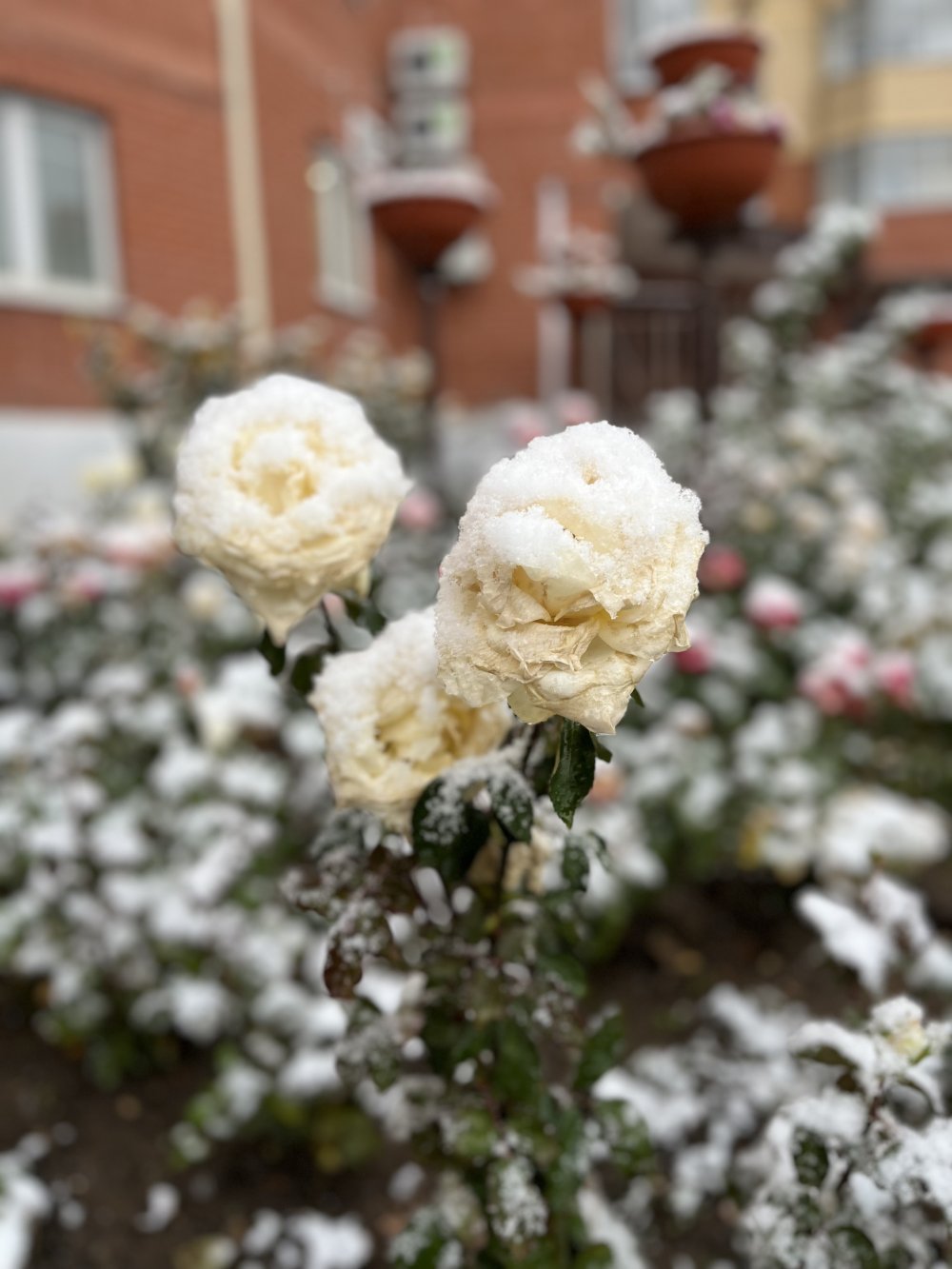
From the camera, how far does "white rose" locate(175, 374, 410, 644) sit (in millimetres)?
739

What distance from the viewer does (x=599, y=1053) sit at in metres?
1.00

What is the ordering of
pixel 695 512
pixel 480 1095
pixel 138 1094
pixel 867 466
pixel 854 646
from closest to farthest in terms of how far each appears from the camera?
pixel 695 512, pixel 480 1095, pixel 138 1094, pixel 854 646, pixel 867 466

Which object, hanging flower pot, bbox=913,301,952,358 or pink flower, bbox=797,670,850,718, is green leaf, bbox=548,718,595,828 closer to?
pink flower, bbox=797,670,850,718

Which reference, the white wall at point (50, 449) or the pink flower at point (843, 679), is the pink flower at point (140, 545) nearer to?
the pink flower at point (843, 679)

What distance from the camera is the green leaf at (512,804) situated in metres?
0.71

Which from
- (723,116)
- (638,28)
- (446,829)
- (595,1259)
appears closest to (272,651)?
(446,829)

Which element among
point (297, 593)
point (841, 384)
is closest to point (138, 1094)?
point (297, 593)

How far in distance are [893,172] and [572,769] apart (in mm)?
15456

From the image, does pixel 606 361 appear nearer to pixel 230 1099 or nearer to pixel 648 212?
pixel 648 212

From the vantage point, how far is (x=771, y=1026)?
82.1 inches

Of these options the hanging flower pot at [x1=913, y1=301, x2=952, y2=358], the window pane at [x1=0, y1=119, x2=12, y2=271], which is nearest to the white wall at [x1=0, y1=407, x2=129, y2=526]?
the window pane at [x1=0, y1=119, x2=12, y2=271]

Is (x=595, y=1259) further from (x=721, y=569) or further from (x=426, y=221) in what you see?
(x=426, y=221)

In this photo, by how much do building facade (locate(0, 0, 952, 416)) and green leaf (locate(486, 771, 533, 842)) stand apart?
3477mm

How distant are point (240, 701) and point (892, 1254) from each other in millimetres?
1635
